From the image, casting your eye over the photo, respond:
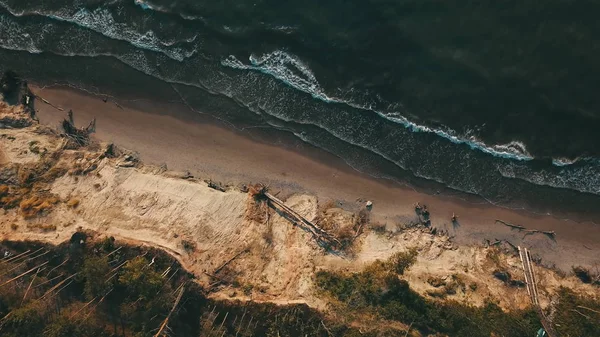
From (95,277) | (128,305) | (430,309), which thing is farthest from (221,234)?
(430,309)

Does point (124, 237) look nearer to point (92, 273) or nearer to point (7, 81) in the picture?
point (92, 273)

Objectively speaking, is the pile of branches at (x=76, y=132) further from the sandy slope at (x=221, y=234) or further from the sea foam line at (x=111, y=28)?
the sea foam line at (x=111, y=28)

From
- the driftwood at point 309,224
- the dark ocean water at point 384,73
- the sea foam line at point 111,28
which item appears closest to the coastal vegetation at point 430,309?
the driftwood at point 309,224

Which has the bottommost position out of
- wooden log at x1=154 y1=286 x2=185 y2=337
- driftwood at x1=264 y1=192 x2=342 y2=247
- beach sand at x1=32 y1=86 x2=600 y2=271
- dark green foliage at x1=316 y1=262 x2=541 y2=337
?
wooden log at x1=154 y1=286 x2=185 y2=337

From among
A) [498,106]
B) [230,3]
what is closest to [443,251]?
[498,106]

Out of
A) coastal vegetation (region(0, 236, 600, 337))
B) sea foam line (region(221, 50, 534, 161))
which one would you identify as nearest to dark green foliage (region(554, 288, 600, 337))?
coastal vegetation (region(0, 236, 600, 337))

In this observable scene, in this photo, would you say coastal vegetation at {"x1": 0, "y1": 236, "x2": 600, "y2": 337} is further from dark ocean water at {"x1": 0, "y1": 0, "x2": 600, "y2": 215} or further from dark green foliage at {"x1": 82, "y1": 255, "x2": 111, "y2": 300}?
dark ocean water at {"x1": 0, "y1": 0, "x2": 600, "y2": 215}

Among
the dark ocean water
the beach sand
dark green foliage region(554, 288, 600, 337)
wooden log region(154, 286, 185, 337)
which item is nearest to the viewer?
wooden log region(154, 286, 185, 337)
